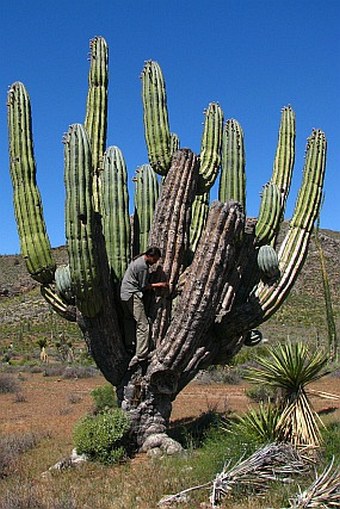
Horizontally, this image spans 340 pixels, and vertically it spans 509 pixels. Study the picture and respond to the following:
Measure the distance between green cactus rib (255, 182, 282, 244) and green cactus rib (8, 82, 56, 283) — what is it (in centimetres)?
315

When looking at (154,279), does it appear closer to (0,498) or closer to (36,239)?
(36,239)

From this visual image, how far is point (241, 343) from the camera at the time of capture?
32.6 feet

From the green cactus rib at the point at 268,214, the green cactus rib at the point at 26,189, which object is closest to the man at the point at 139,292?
the green cactus rib at the point at 26,189

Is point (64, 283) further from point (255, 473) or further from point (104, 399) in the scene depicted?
point (104, 399)

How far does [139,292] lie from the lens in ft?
27.8

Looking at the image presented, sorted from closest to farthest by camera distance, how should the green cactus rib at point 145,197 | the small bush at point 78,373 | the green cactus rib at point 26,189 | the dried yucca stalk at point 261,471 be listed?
1. the dried yucca stalk at point 261,471
2. the green cactus rib at point 26,189
3. the green cactus rib at point 145,197
4. the small bush at point 78,373

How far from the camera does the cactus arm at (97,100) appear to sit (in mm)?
9773

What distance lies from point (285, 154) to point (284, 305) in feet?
122

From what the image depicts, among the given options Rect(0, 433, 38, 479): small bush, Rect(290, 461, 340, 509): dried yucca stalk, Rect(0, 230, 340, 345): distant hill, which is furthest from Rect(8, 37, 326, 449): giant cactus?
Rect(0, 230, 340, 345): distant hill

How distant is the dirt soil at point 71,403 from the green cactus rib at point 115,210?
344cm

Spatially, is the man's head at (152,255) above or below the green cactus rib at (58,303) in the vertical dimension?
above

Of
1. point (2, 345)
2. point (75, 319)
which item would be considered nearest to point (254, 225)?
point (75, 319)

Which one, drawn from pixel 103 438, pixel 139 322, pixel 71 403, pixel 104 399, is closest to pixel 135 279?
pixel 139 322

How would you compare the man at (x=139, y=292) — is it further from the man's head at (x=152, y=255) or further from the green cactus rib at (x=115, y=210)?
the green cactus rib at (x=115, y=210)
